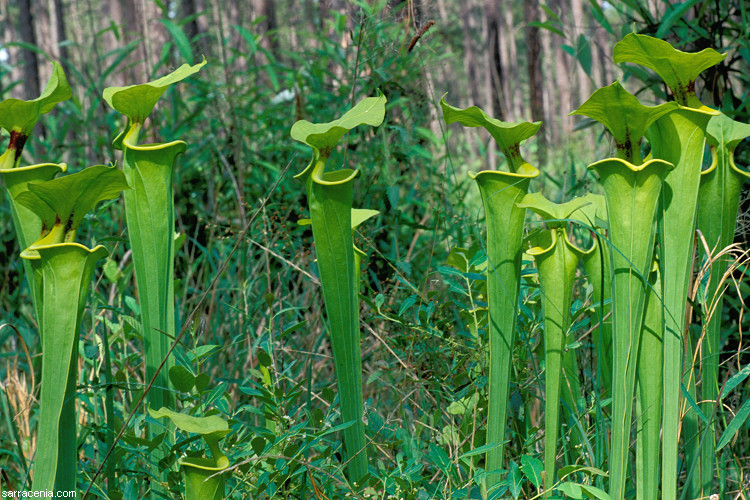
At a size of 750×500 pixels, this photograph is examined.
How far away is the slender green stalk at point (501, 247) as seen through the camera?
2.44 feet

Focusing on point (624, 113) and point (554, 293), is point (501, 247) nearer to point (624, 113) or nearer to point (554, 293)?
point (554, 293)

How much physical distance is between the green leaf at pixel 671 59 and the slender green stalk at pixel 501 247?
0.13 metres

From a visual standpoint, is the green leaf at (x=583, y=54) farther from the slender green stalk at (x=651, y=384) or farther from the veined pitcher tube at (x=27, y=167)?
the veined pitcher tube at (x=27, y=167)

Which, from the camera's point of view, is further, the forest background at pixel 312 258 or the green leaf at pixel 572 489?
the forest background at pixel 312 258

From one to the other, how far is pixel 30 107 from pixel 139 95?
0.12m

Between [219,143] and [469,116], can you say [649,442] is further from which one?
[219,143]

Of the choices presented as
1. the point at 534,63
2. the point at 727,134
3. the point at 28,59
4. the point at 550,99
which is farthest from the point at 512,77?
the point at 727,134

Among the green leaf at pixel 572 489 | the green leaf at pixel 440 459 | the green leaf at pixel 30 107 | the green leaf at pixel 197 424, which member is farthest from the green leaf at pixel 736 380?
the green leaf at pixel 30 107

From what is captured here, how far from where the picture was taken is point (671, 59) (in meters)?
0.66

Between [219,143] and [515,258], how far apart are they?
6.26 ft

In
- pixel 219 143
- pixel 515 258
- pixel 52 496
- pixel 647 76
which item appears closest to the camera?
pixel 52 496

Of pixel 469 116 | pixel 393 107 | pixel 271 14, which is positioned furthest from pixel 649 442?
pixel 271 14

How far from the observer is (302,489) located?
2.85ft

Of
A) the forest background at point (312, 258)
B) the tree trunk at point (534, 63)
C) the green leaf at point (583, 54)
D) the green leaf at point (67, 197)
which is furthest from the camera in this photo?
the tree trunk at point (534, 63)
